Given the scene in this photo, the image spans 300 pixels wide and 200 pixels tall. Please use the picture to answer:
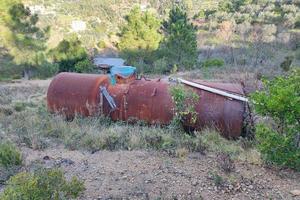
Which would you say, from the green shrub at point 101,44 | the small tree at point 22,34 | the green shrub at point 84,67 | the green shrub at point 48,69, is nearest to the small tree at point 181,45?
the green shrub at point 84,67

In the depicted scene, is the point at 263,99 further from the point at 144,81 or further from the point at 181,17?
the point at 181,17

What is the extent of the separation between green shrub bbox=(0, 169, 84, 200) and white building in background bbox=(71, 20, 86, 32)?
46.2m

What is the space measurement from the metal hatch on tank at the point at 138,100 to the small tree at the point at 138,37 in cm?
1414

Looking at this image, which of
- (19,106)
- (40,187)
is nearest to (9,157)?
(40,187)

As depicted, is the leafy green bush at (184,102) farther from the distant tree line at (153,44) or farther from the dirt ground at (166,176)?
the distant tree line at (153,44)

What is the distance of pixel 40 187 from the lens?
3348 millimetres

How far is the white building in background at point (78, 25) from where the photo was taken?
49.1 m

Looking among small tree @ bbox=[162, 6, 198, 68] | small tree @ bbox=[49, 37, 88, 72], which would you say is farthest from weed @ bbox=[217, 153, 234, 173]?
small tree @ bbox=[49, 37, 88, 72]

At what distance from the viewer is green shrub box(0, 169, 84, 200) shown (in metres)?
3.17

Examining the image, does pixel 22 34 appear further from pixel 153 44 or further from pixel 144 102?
pixel 144 102

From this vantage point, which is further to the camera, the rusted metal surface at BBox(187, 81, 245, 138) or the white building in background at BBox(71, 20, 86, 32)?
the white building in background at BBox(71, 20, 86, 32)

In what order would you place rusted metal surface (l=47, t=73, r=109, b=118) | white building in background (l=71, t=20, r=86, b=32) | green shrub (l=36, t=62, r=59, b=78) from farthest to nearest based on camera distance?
white building in background (l=71, t=20, r=86, b=32)
green shrub (l=36, t=62, r=59, b=78)
rusted metal surface (l=47, t=73, r=109, b=118)

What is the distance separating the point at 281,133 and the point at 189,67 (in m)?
17.4

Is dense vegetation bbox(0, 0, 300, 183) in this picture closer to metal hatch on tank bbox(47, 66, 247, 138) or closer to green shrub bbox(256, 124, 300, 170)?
green shrub bbox(256, 124, 300, 170)
